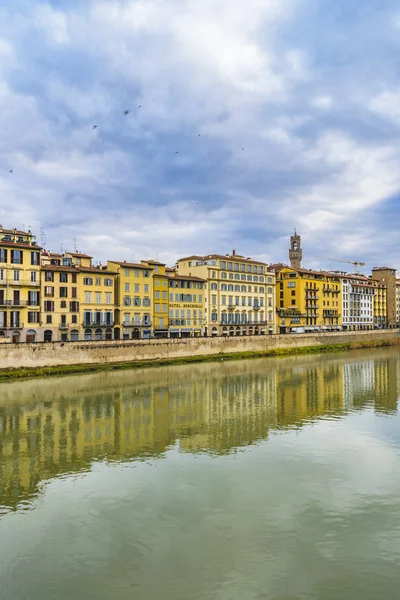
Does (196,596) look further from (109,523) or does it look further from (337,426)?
(337,426)

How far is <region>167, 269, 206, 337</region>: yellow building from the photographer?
7056 centimetres

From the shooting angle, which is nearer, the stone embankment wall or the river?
the river

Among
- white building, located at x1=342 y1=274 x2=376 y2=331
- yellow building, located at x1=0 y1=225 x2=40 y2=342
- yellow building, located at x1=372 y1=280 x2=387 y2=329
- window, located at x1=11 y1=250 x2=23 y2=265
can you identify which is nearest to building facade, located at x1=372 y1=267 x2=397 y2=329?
yellow building, located at x1=372 y1=280 x2=387 y2=329

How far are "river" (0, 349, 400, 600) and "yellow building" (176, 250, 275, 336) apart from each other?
4356cm

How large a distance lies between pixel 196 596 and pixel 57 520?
559 centimetres

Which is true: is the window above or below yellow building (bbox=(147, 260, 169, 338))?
above

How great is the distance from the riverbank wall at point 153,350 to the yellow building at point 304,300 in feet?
37.6

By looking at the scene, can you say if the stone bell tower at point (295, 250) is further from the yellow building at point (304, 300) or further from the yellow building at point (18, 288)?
the yellow building at point (18, 288)

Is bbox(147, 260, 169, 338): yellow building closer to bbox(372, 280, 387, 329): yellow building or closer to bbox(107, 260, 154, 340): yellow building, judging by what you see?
bbox(107, 260, 154, 340): yellow building

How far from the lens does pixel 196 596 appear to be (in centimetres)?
1102

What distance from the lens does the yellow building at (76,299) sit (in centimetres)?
5662

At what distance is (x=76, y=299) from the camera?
194ft

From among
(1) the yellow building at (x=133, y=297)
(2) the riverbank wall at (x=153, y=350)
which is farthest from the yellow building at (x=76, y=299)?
(2) the riverbank wall at (x=153, y=350)

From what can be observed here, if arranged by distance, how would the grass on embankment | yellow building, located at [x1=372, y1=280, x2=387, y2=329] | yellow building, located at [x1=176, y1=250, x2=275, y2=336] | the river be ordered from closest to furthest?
the river, the grass on embankment, yellow building, located at [x1=176, y1=250, x2=275, y2=336], yellow building, located at [x1=372, y1=280, x2=387, y2=329]
